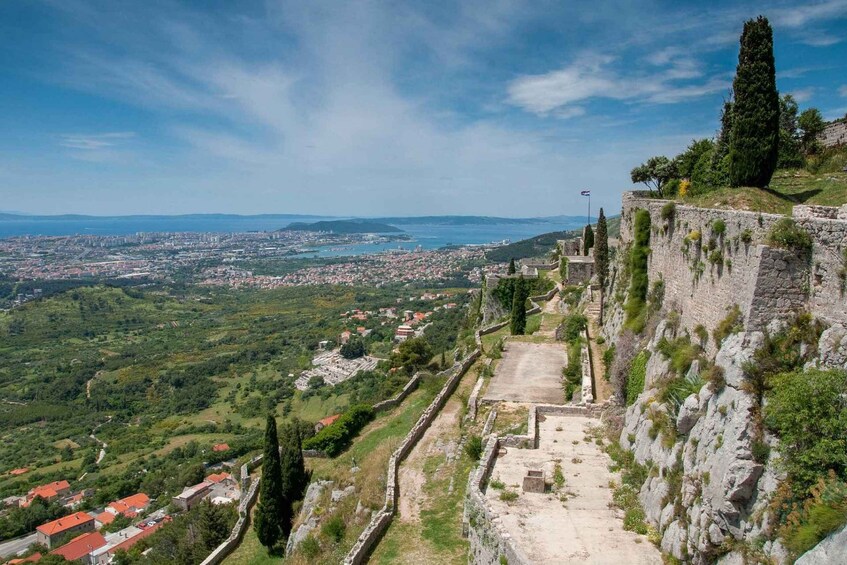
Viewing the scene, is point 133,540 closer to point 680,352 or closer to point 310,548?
point 310,548

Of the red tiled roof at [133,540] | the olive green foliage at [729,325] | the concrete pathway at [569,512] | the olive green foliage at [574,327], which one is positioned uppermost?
the olive green foliage at [729,325]

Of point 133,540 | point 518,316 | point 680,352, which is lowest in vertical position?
point 133,540

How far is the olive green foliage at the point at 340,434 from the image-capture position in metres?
24.5

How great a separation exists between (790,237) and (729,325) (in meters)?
1.99

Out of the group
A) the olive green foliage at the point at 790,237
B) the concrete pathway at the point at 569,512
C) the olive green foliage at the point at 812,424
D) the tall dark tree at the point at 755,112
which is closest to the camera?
the olive green foliage at the point at 812,424

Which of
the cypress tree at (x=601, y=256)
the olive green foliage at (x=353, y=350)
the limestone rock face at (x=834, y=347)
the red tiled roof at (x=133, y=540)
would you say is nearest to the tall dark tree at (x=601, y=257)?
the cypress tree at (x=601, y=256)

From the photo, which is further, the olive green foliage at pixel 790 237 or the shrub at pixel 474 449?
the shrub at pixel 474 449

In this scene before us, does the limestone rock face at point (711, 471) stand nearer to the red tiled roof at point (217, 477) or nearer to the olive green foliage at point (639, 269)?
the olive green foliage at point (639, 269)

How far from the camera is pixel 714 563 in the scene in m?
7.68

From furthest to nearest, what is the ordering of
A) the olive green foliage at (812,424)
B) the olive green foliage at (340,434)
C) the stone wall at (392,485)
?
1. the olive green foliage at (340,434)
2. the stone wall at (392,485)
3. the olive green foliage at (812,424)

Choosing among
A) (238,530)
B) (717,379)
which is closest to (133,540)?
(238,530)

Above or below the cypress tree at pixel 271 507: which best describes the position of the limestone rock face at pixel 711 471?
above

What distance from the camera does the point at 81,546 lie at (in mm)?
40375

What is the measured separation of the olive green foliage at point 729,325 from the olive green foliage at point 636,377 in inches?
151
